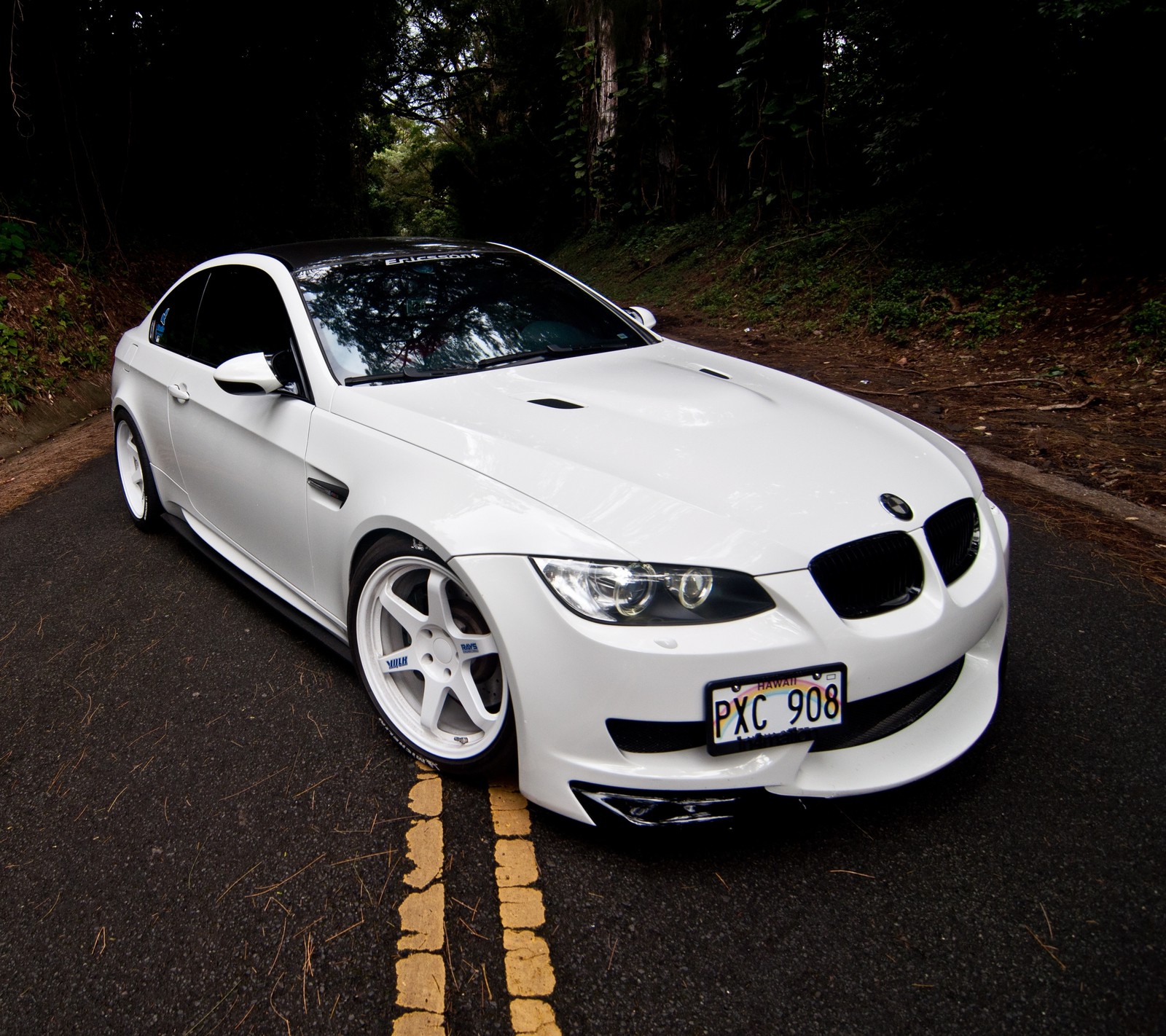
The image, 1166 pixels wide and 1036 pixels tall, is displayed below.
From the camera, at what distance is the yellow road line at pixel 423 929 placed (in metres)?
1.82

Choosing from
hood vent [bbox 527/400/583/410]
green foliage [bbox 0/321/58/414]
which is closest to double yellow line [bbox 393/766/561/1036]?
hood vent [bbox 527/400/583/410]

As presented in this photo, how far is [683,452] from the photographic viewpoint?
244cm

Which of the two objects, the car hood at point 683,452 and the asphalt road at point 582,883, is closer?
the asphalt road at point 582,883

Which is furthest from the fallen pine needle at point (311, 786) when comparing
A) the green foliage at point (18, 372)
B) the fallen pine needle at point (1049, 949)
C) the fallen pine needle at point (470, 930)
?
the green foliage at point (18, 372)

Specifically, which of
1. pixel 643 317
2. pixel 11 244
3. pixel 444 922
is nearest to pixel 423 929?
pixel 444 922

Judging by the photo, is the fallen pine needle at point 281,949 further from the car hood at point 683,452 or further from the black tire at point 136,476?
the black tire at point 136,476

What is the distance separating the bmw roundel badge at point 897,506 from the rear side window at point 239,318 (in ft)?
7.05

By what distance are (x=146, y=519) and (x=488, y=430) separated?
9.30 ft

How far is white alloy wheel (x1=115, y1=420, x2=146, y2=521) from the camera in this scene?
15.1 feet

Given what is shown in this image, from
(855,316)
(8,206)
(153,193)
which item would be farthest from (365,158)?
(855,316)

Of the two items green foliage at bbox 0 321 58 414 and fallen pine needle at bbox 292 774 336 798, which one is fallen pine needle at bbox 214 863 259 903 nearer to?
fallen pine needle at bbox 292 774 336 798

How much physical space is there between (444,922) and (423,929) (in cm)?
5

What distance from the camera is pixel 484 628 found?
7.89ft

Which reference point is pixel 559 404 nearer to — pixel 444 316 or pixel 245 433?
pixel 444 316
